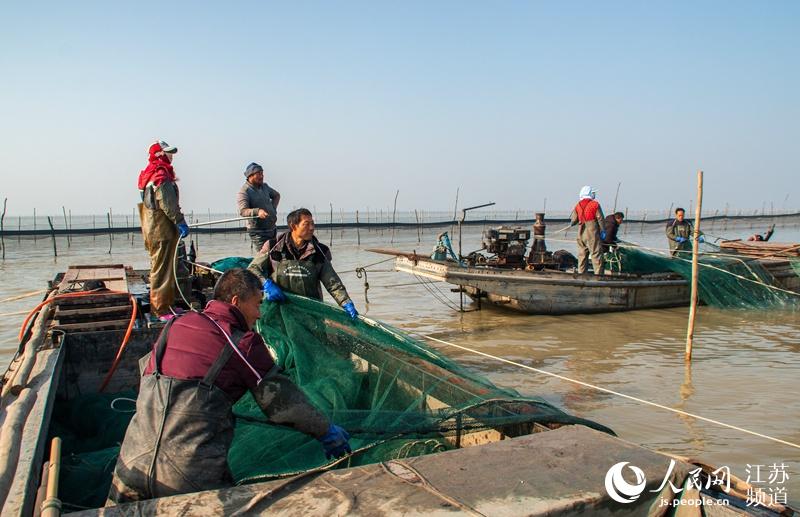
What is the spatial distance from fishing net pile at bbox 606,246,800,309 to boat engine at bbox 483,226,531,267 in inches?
77.6

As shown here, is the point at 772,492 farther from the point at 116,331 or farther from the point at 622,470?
the point at 116,331

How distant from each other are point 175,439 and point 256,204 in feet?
17.1

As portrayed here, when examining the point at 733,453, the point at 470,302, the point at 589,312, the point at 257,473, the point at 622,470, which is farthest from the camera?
the point at 470,302

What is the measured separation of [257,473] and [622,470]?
6.00ft

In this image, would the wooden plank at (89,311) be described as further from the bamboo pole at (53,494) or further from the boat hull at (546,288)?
the boat hull at (546,288)

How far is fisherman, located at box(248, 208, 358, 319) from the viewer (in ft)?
17.8

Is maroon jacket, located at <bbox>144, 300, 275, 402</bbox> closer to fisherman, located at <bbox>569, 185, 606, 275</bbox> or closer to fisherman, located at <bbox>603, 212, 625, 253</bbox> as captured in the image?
fisherman, located at <bbox>569, 185, 606, 275</bbox>

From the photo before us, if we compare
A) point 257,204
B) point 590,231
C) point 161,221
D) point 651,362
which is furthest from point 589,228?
point 161,221

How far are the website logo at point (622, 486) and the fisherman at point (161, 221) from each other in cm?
444

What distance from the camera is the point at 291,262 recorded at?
18.0 ft

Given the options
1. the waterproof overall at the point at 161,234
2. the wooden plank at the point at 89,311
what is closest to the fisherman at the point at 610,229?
the waterproof overall at the point at 161,234

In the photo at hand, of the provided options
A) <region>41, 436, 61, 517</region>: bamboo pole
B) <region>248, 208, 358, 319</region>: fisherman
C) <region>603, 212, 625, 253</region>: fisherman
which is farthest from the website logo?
<region>603, 212, 625, 253</region>: fisherman

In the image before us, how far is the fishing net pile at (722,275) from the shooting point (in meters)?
12.6

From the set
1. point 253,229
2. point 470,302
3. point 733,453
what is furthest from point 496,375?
point 470,302
